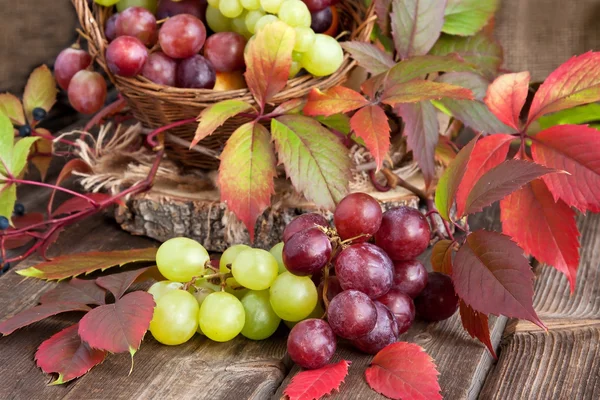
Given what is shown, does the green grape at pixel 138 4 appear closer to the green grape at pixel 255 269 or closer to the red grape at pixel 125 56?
the red grape at pixel 125 56

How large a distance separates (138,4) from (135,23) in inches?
2.9

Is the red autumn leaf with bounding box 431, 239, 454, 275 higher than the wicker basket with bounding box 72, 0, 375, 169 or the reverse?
the reverse

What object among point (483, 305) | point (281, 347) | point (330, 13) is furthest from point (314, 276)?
point (330, 13)

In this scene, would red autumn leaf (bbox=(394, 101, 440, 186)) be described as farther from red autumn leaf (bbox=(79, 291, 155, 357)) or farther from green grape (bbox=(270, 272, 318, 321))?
red autumn leaf (bbox=(79, 291, 155, 357))

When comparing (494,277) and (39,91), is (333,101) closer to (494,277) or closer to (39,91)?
(494,277)

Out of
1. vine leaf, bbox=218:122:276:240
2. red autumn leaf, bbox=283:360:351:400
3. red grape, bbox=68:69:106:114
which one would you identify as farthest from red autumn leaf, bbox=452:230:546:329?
red grape, bbox=68:69:106:114

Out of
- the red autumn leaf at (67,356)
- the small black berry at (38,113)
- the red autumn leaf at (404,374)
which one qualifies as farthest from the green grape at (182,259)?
the small black berry at (38,113)

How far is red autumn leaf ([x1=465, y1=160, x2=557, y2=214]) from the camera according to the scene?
620 millimetres

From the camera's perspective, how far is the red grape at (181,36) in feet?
2.90

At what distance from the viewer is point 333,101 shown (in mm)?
808

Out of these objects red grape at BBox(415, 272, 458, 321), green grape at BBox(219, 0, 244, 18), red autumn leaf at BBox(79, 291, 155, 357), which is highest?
green grape at BBox(219, 0, 244, 18)

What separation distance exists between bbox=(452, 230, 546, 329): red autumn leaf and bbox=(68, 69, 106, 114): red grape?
23.0 inches

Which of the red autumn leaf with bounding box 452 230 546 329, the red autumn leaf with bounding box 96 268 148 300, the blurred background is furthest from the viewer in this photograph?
the blurred background

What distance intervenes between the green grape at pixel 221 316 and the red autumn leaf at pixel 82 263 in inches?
6.4
